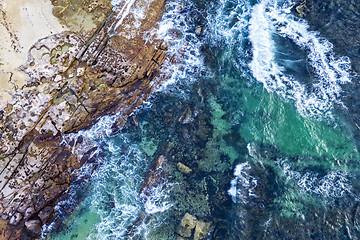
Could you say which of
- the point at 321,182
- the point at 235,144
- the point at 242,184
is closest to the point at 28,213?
the point at 242,184

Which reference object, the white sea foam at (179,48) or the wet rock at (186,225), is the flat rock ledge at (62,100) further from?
the wet rock at (186,225)

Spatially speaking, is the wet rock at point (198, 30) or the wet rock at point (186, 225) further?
the wet rock at point (198, 30)

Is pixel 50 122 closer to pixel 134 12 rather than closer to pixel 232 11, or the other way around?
pixel 134 12

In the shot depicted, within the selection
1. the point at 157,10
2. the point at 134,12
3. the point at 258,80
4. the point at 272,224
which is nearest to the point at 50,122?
the point at 134,12

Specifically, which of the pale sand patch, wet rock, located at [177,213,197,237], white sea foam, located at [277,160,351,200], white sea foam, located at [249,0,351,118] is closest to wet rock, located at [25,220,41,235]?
the pale sand patch

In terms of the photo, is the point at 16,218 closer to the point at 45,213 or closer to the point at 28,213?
the point at 28,213

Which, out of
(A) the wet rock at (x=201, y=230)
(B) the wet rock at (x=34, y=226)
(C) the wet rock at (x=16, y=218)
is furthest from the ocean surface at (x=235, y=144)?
(C) the wet rock at (x=16, y=218)
